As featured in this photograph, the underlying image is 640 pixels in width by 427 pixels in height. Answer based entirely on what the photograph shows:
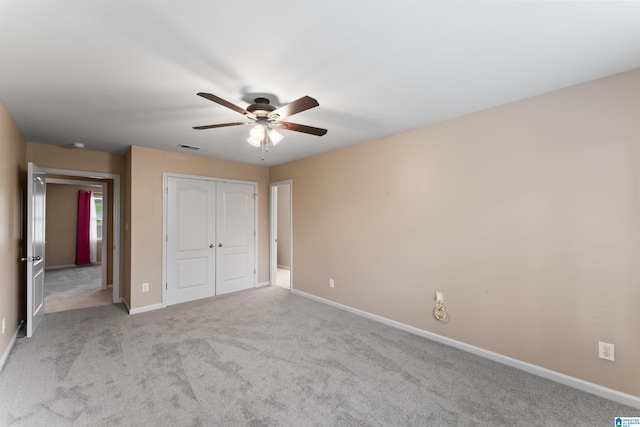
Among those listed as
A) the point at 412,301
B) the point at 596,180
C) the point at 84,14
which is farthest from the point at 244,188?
the point at 596,180

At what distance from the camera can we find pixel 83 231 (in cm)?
769

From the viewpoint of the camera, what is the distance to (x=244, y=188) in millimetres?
5258

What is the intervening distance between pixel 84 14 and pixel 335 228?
3.45 m

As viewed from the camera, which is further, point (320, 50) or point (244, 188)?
point (244, 188)

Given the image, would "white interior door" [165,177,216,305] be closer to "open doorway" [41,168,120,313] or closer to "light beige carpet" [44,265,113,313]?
"open doorway" [41,168,120,313]

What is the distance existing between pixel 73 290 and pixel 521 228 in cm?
714

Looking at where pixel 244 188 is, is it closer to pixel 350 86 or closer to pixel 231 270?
pixel 231 270

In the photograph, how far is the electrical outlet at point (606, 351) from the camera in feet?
6.86

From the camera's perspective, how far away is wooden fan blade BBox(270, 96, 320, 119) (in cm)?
183

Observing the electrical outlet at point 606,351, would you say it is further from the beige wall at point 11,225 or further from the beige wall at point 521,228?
the beige wall at point 11,225

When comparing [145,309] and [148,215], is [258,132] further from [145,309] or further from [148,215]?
[145,309]

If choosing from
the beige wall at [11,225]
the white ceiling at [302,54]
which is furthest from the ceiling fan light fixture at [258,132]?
the beige wall at [11,225]

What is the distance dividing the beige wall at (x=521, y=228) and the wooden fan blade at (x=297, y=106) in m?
1.81

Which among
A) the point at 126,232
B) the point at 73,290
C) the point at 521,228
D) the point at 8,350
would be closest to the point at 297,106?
the point at 521,228
